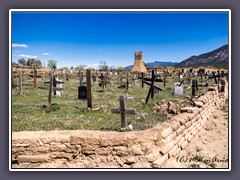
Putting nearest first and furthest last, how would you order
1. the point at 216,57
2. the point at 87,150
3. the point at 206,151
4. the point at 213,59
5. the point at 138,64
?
the point at 87,150 < the point at 206,151 < the point at 216,57 < the point at 213,59 < the point at 138,64

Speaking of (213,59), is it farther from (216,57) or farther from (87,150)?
(87,150)

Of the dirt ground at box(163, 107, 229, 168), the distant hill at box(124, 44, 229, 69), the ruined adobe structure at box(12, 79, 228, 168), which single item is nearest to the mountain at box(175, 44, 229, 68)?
the distant hill at box(124, 44, 229, 69)

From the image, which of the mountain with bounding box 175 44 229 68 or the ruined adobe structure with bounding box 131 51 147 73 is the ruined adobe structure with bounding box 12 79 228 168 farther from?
the ruined adobe structure with bounding box 131 51 147 73

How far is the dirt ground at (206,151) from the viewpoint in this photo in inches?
207

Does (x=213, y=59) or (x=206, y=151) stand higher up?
(x=213, y=59)

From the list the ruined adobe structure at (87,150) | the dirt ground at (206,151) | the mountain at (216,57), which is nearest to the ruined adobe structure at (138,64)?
the mountain at (216,57)

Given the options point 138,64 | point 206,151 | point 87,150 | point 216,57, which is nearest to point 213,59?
point 216,57

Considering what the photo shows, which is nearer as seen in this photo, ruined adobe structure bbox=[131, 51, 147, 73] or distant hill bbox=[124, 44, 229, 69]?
distant hill bbox=[124, 44, 229, 69]

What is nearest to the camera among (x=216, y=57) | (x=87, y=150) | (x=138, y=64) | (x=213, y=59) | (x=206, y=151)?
(x=87, y=150)

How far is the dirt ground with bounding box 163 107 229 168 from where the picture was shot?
525 centimetres

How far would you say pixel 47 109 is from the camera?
10.2 metres

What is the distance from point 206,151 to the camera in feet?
20.5
